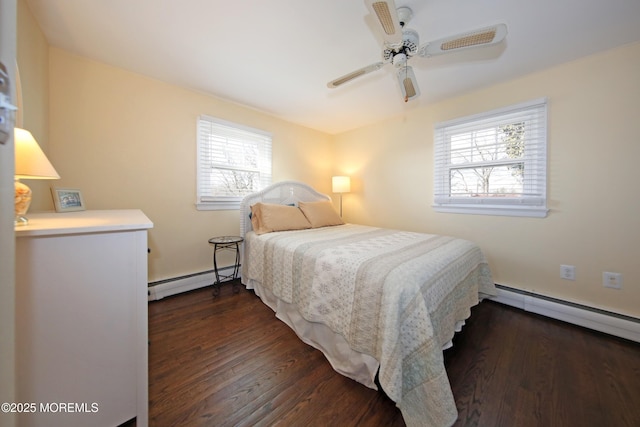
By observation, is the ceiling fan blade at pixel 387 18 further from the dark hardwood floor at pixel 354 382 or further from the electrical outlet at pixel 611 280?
the electrical outlet at pixel 611 280

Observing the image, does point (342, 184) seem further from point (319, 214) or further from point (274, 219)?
point (274, 219)

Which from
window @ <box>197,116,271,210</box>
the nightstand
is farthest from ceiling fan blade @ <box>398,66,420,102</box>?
the nightstand

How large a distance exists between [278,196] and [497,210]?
2.56 meters

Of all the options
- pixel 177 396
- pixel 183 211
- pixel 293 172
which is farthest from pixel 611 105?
pixel 183 211

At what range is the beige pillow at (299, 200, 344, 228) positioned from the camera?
9.01 ft

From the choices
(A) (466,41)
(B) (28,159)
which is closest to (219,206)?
(B) (28,159)

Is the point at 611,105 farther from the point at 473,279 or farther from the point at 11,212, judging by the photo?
the point at 11,212

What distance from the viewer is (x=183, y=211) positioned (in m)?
2.43

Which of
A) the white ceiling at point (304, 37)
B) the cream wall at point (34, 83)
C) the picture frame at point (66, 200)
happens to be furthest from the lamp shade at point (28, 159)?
the white ceiling at point (304, 37)

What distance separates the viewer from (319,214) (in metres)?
2.82

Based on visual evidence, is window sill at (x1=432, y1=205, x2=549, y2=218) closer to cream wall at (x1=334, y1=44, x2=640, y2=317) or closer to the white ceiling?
cream wall at (x1=334, y1=44, x2=640, y2=317)

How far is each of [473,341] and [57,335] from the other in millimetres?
2373

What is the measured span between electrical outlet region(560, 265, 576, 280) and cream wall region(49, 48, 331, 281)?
3.43 m

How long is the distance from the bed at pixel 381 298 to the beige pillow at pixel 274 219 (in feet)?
0.08
